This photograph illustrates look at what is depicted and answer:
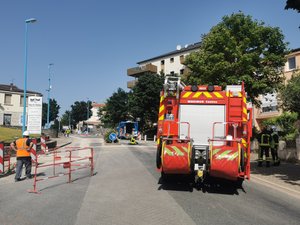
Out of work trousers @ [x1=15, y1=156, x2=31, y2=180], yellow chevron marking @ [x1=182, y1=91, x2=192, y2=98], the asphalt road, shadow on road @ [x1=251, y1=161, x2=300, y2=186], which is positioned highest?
yellow chevron marking @ [x1=182, y1=91, x2=192, y2=98]

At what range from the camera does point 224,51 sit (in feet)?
78.6

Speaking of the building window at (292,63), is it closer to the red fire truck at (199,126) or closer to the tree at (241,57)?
the tree at (241,57)

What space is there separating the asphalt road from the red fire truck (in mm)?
602

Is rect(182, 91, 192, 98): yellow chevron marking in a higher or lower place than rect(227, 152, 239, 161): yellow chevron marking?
higher

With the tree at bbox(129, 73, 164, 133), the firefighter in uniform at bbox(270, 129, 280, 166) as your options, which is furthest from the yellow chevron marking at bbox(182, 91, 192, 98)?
the tree at bbox(129, 73, 164, 133)

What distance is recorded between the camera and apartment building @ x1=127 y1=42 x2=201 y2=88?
6650 centimetres

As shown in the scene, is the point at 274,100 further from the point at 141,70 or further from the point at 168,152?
the point at 141,70

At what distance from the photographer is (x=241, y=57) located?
→ 2298 centimetres

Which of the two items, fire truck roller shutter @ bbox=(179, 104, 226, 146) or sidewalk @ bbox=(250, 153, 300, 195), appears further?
sidewalk @ bbox=(250, 153, 300, 195)

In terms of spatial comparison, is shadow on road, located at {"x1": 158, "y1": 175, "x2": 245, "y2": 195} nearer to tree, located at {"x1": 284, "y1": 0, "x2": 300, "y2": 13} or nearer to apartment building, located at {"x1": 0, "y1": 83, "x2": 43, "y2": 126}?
tree, located at {"x1": 284, "y1": 0, "x2": 300, "y2": 13}

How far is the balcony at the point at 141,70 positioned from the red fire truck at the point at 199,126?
2382 inches

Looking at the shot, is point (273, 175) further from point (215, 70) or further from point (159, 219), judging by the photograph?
point (215, 70)

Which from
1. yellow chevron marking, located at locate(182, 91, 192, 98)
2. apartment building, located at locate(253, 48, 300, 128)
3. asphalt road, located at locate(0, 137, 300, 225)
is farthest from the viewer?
apartment building, located at locate(253, 48, 300, 128)

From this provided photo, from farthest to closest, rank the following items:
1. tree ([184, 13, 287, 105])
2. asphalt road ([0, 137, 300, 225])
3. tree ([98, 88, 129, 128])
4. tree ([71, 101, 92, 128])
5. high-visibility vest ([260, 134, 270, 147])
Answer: tree ([71, 101, 92, 128]) → tree ([98, 88, 129, 128]) → tree ([184, 13, 287, 105]) → high-visibility vest ([260, 134, 270, 147]) → asphalt road ([0, 137, 300, 225])
